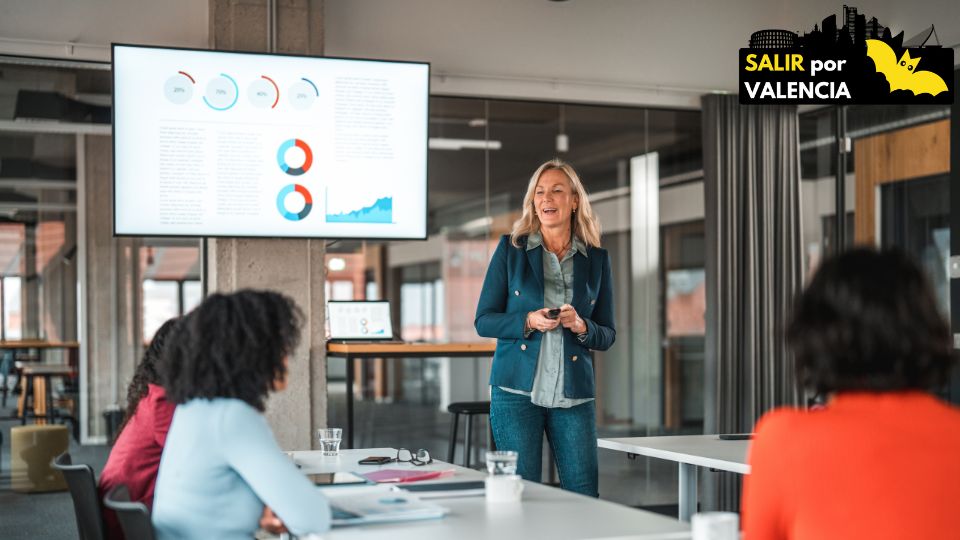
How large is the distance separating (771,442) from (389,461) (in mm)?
1649

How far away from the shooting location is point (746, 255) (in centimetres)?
676

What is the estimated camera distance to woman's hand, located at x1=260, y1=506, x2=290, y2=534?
2.22 m

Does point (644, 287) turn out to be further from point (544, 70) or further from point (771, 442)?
point (771, 442)

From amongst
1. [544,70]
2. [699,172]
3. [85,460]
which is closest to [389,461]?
[85,460]

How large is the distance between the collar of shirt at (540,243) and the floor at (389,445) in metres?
2.39

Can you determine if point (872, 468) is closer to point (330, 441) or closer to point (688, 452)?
point (688, 452)

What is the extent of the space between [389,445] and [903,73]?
→ 3.73 meters

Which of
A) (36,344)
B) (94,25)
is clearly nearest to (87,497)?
(36,344)

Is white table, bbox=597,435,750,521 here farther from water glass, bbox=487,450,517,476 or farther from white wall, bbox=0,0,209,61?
white wall, bbox=0,0,209,61

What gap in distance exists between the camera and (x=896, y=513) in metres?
1.47

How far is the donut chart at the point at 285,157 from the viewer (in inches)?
205

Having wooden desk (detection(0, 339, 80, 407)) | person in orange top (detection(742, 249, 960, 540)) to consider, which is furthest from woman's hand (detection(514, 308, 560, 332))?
wooden desk (detection(0, 339, 80, 407))

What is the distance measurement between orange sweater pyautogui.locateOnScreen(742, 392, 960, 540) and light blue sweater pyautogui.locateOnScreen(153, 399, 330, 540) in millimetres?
913

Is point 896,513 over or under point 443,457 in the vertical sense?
over
